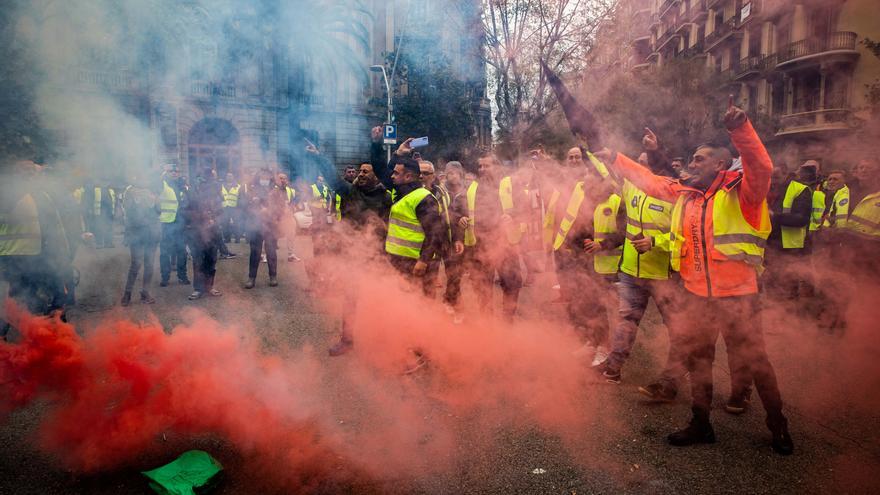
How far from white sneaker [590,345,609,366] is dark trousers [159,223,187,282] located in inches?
254

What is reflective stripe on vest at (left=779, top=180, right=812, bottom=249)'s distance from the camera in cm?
579

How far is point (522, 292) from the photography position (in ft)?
25.6

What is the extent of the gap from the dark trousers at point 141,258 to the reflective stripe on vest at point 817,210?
852 cm

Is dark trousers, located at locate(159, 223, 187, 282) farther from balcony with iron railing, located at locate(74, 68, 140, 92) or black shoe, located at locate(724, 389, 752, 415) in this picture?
black shoe, located at locate(724, 389, 752, 415)

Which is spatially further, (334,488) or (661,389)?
(661,389)

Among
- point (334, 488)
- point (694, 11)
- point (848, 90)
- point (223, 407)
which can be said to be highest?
point (694, 11)

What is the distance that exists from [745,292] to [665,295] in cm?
79

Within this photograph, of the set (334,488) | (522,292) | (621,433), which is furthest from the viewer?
(522,292)

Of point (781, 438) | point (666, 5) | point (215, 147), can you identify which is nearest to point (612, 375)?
point (781, 438)

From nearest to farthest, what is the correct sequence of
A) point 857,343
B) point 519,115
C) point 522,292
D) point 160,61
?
point 160,61
point 857,343
point 522,292
point 519,115

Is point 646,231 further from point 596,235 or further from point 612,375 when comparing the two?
point 612,375

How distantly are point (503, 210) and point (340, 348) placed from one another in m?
2.45

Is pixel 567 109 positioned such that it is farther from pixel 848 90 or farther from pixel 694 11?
pixel 694 11

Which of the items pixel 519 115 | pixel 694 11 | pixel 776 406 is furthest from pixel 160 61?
pixel 694 11
